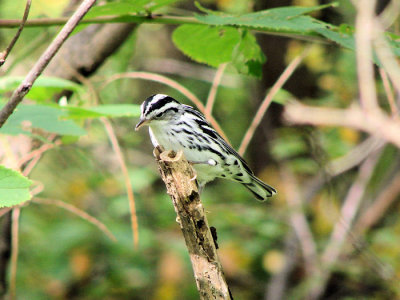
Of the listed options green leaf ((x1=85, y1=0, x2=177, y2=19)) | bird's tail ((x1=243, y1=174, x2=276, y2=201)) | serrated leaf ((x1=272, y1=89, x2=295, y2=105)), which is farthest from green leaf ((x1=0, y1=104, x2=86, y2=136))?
bird's tail ((x1=243, y1=174, x2=276, y2=201))

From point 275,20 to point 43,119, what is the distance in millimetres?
840

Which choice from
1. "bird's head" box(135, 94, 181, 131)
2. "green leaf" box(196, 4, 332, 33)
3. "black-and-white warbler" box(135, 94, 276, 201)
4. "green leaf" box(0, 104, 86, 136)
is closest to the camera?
"green leaf" box(196, 4, 332, 33)

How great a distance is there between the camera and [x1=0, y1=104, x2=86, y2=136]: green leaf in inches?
72.3

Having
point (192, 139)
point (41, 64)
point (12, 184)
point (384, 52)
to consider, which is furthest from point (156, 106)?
point (41, 64)

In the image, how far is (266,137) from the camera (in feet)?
21.7

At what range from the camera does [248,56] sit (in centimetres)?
224

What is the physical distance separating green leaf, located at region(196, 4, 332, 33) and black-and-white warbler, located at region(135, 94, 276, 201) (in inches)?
39.0

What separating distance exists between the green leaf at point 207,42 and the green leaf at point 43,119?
594 mm

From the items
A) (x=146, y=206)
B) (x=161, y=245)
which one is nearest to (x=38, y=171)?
(x=146, y=206)

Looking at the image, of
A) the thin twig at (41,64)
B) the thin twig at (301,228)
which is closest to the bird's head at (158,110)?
the thin twig at (41,64)

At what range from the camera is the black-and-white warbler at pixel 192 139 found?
2863mm

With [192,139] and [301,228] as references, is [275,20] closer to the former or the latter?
[192,139]

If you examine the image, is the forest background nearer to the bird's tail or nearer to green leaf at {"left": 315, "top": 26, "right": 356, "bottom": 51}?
the bird's tail

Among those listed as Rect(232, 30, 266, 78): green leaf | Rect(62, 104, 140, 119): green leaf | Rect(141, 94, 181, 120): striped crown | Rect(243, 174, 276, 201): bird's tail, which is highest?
Rect(141, 94, 181, 120): striped crown
